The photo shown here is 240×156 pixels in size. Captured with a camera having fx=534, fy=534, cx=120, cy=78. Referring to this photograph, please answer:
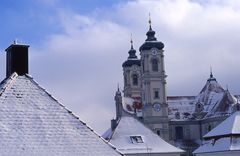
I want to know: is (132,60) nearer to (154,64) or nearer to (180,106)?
(154,64)

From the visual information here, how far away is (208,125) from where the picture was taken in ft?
244

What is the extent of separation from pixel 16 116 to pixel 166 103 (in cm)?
6112

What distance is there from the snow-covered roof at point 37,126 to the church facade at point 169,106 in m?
57.1

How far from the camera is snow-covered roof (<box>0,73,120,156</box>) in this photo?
14742 millimetres

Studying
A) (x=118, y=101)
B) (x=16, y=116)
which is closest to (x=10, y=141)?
(x=16, y=116)

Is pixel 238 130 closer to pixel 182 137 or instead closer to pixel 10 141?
pixel 10 141

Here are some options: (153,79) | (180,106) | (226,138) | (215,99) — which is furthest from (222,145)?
(153,79)

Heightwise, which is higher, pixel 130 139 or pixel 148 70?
pixel 148 70

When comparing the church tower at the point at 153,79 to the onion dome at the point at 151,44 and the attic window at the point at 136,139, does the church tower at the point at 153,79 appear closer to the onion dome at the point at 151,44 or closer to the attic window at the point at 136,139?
the onion dome at the point at 151,44

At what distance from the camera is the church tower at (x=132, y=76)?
90.6 m

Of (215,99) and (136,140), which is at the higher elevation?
(215,99)

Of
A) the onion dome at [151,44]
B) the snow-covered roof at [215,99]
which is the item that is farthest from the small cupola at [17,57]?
the onion dome at [151,44]

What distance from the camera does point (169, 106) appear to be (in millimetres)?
77375

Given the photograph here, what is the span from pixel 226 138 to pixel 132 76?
49.6 metres
